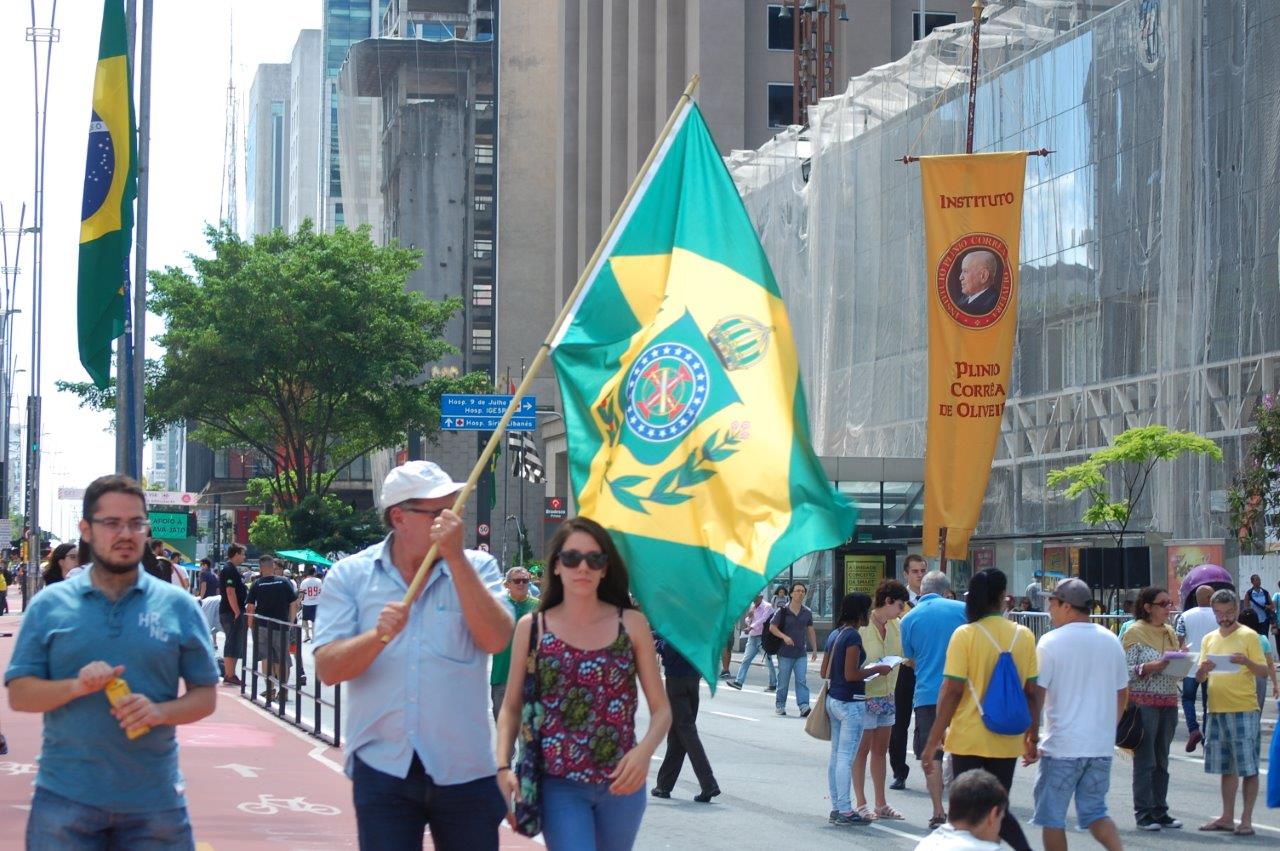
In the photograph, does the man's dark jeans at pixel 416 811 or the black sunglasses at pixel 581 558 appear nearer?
the man's dark jeans at pixel 416 811

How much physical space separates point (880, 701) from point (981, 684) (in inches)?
144

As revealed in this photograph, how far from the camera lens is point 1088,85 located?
118 ft

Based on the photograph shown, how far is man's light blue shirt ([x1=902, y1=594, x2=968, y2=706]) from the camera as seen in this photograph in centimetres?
1210

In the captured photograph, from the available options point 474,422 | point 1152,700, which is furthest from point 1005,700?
point 474,422

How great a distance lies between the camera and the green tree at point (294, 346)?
4741cm

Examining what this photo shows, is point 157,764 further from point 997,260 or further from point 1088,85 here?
point 1088,85

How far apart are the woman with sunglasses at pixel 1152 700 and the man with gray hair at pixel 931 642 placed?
68.2 inches

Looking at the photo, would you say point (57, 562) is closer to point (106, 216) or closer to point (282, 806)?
point (106, 216)

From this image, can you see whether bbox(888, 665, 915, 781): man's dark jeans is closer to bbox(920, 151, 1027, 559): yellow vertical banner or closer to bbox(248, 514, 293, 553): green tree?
bbox(920, 151, 1027, 559): yellow vertical banner

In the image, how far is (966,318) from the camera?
25438 mm

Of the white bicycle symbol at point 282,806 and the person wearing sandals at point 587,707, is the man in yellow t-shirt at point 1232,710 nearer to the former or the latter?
the white bicycle symbol at point 282,806

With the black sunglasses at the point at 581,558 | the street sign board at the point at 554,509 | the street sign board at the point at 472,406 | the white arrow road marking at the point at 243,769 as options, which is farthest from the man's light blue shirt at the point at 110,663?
the street sign board at the point at 554,509

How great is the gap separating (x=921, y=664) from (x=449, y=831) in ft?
22.1

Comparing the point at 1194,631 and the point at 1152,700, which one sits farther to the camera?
the point at 1194,631
